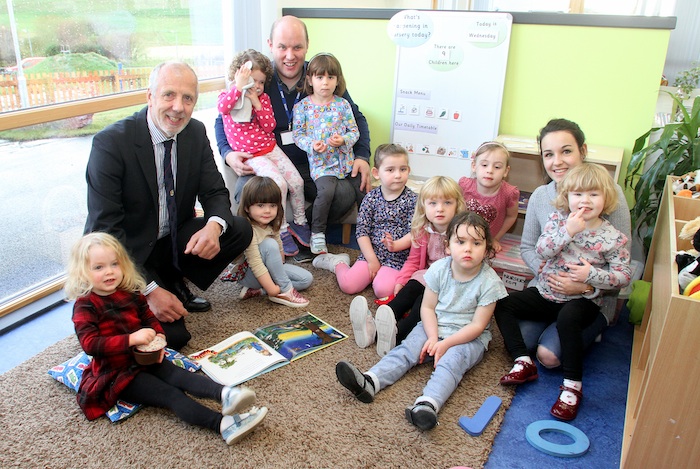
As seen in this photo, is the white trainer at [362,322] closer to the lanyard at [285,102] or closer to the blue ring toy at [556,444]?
the blue ring toy at [556,444]

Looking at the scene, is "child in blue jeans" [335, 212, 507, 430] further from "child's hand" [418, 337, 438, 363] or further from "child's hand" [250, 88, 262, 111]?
"child's hand" [250, 88, 262, 111]

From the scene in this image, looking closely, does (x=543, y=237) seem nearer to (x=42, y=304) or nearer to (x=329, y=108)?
(x=329, y=108)

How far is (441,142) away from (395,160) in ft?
2.70

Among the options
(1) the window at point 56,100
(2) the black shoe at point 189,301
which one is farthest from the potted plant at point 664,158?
(1) the window at point 56,100

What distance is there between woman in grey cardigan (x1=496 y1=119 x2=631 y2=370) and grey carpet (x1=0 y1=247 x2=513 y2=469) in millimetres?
165

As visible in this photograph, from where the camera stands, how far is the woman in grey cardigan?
2045 mm

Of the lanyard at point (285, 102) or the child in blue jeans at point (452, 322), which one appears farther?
the lanyard at point (285, 102)

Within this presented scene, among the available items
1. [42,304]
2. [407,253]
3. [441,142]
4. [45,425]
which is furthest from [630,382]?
[42,304]

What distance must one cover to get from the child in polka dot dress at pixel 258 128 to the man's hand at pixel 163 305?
0.94m

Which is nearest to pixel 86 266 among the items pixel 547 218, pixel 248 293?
pixel 248 293

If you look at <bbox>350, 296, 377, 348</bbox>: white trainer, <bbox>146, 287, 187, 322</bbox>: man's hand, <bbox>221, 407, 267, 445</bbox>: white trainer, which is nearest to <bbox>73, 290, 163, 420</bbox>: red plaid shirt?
<bbox>146, 287, 187, 322</bbox>: man's hand

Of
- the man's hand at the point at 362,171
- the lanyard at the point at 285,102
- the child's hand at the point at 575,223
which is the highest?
the lanyard at the point at 285,102

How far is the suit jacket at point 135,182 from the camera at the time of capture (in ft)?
6.54

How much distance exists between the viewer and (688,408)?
54.1 inches
